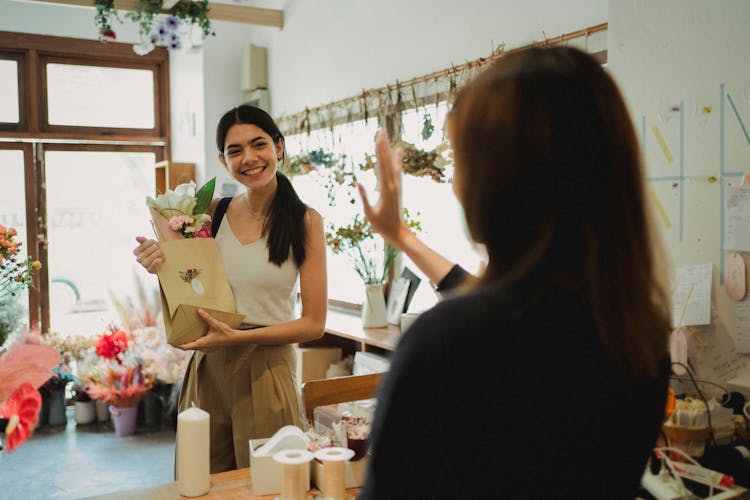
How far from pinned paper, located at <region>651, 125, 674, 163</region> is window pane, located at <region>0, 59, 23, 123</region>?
5.03 m

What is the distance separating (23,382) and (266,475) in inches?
29.7

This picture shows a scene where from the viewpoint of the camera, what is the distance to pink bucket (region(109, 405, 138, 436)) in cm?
469

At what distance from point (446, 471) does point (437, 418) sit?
53 millimetres

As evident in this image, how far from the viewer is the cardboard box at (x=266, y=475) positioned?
160 centimetres

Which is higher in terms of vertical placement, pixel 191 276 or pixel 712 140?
pixel 712 140

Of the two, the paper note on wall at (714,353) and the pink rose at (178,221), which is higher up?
the pink rose at (178,221)

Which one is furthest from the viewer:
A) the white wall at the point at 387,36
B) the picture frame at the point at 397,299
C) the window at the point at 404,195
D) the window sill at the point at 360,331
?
the picture frame at the point at 397,299

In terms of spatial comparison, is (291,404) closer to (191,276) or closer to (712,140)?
(191,276)

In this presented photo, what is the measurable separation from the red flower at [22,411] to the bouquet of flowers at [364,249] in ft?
9.63

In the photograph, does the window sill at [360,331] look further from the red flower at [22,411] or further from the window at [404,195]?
the red flower at [22,411]

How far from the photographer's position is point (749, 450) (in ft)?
5.71

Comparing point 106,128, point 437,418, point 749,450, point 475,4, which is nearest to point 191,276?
point 437,418

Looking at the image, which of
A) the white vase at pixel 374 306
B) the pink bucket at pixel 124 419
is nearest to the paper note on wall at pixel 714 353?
the white vase at pixel 374 306

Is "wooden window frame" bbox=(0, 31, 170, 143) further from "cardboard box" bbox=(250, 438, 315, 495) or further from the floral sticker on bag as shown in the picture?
"cardboard box" bbox=(250, 438, 315, 495)
